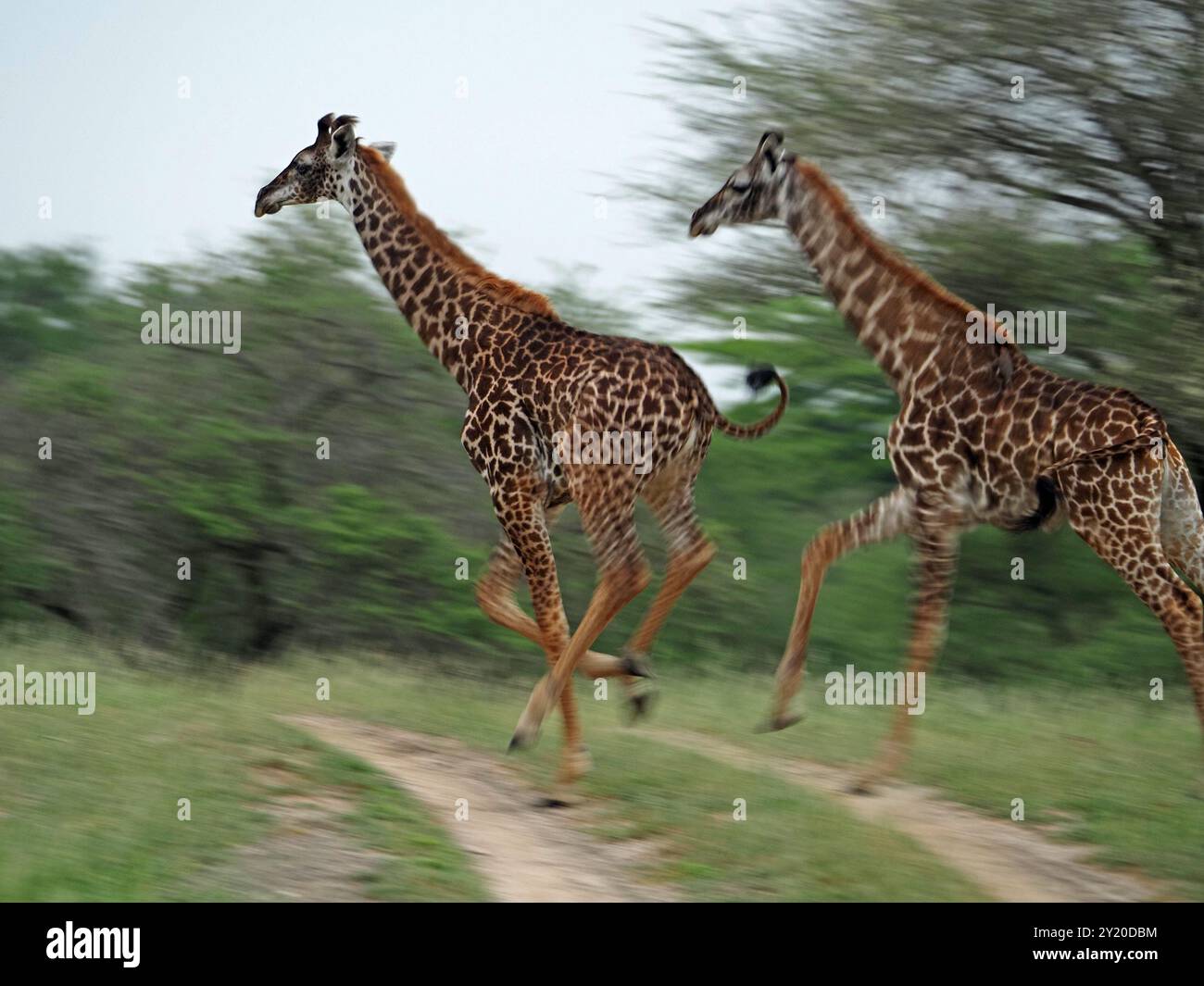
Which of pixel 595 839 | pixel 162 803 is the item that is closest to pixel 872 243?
pixel 595 839

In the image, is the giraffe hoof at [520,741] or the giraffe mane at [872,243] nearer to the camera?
the giraffe hoof at [520,741]

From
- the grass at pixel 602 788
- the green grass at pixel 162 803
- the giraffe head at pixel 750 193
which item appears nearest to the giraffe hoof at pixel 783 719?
the grass at pixel 602 788

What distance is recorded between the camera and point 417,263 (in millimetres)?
7898

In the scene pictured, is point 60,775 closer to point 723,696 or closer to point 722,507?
point 723,696

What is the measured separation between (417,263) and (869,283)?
8.15ft

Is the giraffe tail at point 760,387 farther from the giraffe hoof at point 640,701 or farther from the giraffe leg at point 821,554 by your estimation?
the giraffe hoof at point 640,701

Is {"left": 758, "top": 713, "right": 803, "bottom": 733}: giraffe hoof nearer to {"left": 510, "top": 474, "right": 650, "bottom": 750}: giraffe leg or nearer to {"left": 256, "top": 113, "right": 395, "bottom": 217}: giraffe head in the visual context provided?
{"left": 510, "top": 474, "right": 650, "bottom": 750}: giraffe leg

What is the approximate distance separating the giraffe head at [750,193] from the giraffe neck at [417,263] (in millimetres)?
998

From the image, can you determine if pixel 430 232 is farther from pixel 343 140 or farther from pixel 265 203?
pixel 265 203

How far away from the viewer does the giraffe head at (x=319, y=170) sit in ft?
25.7

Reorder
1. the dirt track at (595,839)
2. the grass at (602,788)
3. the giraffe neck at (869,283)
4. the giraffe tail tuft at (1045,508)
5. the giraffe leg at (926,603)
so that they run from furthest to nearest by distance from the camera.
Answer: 1. the giraffe neck at (869,283)
2. the giraffe leg at (926,603)
3. the giraffe tail tuft at (1045,508)
4. the dirt track at (595,839)
5. the grass at (602,788)

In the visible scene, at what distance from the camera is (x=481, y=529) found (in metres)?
13.6
